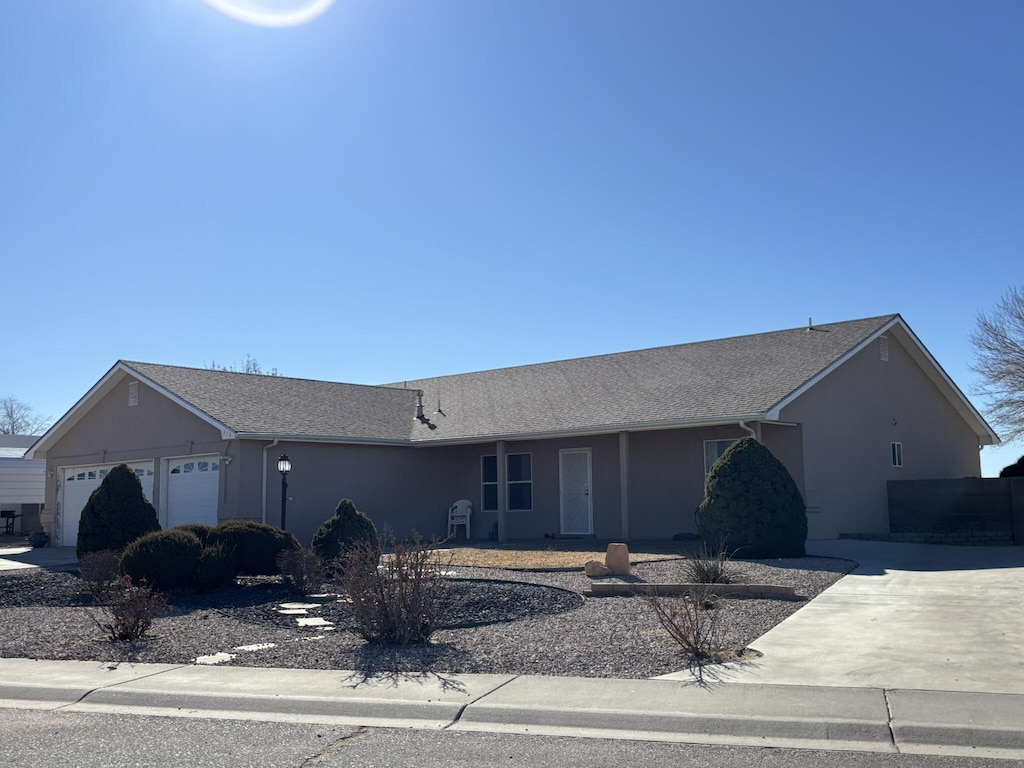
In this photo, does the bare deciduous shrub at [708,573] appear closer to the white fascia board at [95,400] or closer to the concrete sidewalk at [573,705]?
the concrete sidewalk at [573,705]

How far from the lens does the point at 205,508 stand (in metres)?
22.9

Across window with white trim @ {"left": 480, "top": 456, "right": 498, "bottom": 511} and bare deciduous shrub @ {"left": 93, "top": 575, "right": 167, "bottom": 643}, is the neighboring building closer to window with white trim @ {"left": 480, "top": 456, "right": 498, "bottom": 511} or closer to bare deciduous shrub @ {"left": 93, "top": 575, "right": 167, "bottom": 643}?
window with white trim @ {"left": 480, "top": 456, "right": 498, "bottom": 511}

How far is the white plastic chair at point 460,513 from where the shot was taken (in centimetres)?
2588

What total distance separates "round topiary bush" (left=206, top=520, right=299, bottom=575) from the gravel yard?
32 cm

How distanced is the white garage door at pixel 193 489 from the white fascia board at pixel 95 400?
3.97 feet

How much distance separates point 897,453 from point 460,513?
11.0 meters

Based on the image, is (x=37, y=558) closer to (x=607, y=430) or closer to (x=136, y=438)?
(x=136, y=438)

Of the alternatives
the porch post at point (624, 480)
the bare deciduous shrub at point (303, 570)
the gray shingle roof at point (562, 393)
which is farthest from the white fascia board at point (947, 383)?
the bare deciduous shrub at point (303, 570)

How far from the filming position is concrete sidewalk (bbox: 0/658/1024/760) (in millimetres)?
6535

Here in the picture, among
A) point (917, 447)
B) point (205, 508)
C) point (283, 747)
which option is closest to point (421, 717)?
point (283, 747)

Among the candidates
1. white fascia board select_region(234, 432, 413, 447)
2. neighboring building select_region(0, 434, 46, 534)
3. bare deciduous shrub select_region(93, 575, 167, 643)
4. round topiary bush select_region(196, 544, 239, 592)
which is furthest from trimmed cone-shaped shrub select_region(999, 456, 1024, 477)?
neighboring building select_region(0, 434, 46, 534)

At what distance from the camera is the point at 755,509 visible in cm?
1673

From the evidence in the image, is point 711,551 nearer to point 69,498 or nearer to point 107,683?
point 107,683

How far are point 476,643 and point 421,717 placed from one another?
2581 mm
